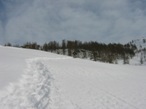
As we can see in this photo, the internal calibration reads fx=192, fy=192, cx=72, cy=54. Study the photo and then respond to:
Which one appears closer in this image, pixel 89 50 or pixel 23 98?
pixel 23 98

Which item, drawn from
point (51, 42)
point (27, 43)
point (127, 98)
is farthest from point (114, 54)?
point (127, 98)

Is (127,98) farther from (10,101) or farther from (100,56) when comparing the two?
(100,56)

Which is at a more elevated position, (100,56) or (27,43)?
(27,43)

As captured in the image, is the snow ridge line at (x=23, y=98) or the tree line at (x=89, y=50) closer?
the snow ridge line at (x=23, y=98)

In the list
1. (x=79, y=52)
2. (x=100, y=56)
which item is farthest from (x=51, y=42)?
(x=100, y=56)

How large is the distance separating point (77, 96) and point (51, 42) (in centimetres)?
15832

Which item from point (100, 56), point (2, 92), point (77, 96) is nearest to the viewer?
point (2, 92)

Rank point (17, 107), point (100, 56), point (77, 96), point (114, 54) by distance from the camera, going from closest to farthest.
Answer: point (17, 107), point (77, 96), point (100, 56), point (114, 54)

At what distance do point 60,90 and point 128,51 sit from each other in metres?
166

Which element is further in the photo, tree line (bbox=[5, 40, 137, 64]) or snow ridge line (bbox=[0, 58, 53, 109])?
tree line (bbox=[5, 40, 137, 64])

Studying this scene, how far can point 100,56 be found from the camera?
135250mm

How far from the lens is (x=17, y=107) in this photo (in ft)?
29.2

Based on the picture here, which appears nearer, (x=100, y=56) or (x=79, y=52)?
(x=100, y=56)

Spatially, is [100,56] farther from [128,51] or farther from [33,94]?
[33,94]
